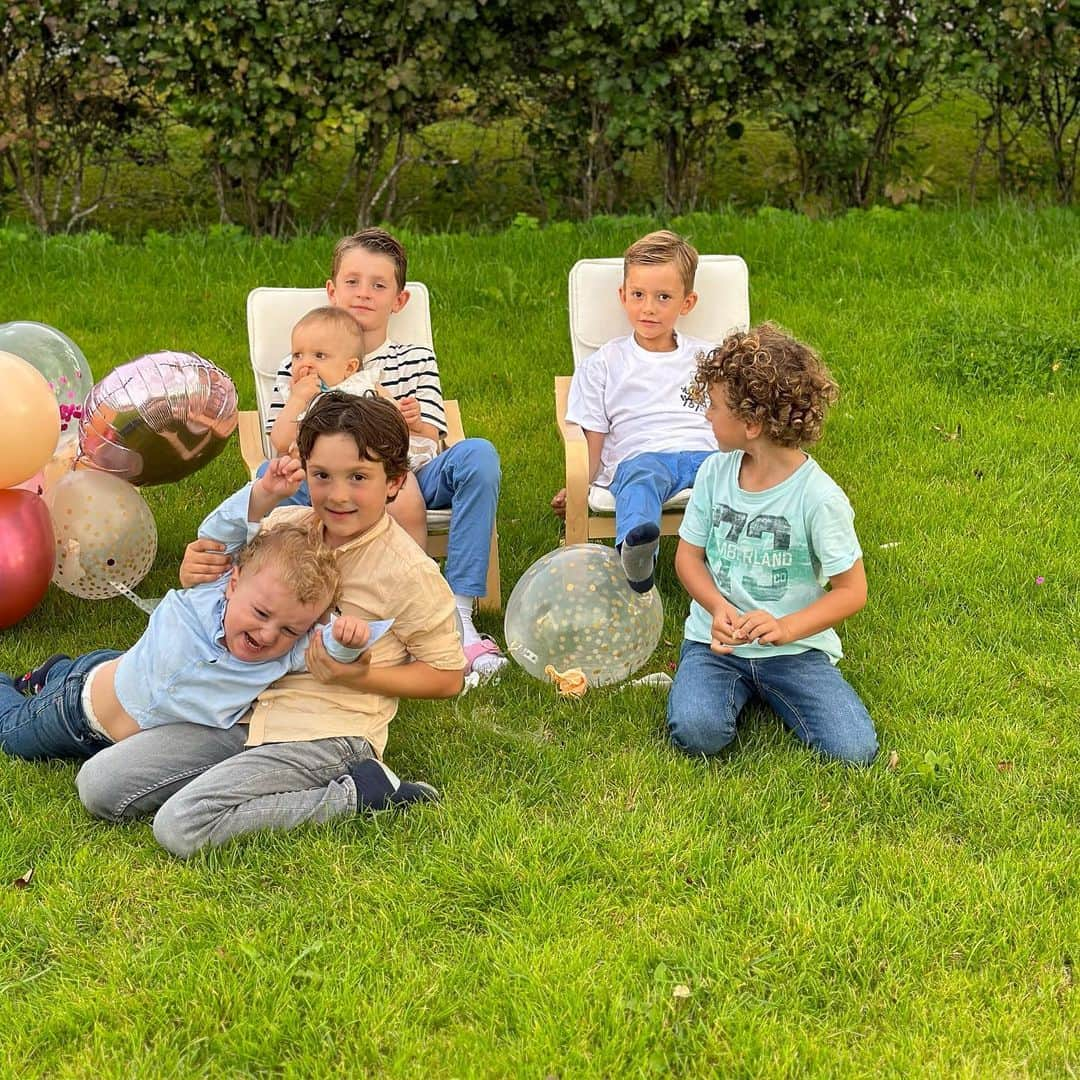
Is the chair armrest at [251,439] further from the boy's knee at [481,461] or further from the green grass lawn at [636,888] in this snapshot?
the boy's knee at [481,461]

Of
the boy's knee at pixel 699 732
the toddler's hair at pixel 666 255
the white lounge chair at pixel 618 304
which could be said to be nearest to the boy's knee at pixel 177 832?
the boy's knee at pixel 699 732

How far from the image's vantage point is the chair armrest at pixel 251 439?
4.93 metres

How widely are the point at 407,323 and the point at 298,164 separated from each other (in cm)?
340

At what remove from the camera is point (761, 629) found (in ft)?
12.0

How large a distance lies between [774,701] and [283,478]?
1514 millimetres

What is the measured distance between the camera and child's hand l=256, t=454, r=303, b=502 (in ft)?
12.0

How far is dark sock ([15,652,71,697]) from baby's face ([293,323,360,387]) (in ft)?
3.99

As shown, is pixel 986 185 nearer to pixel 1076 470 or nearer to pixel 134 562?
pixel 1076 470

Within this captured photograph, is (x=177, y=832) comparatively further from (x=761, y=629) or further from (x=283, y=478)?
(x=761, y=629)

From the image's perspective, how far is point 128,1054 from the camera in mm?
2719

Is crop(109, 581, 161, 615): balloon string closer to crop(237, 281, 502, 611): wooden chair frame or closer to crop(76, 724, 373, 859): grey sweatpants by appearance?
crop(237, 281, 502, 611): wooden chair frame

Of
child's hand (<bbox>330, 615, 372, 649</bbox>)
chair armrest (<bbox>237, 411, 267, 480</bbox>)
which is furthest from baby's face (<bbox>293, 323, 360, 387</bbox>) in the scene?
child's hand (<bbox>330, 615, 372, 649</bbox>)

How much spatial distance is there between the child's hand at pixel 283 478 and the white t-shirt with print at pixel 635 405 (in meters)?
1.61

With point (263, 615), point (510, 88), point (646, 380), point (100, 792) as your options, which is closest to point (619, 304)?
point (646, 380)
